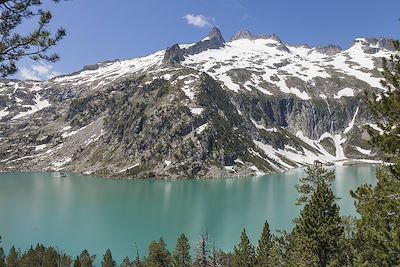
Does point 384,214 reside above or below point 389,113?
below

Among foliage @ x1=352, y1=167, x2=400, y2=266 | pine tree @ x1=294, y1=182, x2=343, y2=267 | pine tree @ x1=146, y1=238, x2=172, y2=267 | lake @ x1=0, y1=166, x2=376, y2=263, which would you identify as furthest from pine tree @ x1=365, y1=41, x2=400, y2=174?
lake @ x1=0, y1=166, x2=376, y2=263

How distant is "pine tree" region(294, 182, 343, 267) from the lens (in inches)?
1241

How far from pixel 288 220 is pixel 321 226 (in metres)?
113

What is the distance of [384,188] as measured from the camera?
18.0 meters

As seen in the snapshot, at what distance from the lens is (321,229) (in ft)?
103

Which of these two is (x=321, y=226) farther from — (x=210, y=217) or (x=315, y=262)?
(x=210, y=217)

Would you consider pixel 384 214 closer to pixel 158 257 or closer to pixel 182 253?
pixel 182 253

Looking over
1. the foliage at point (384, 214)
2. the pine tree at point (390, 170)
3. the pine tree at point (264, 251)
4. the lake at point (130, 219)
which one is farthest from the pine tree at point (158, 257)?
the pine tree at point (390, 170)

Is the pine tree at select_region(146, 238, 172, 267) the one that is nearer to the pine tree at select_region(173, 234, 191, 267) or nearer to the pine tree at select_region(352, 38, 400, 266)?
the pine tree at select_region(173, 234, 191, 267)

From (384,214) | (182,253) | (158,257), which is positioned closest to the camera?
(384,214)

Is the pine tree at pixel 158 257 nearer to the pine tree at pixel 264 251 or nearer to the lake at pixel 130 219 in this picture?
the pine tree at pixel 264 251

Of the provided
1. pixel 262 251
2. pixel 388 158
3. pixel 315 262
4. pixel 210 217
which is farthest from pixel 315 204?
pixel 210 217

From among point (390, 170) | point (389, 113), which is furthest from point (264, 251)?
point (389, 113)

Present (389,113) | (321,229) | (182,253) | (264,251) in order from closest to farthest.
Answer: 1. (389,113)
2. (321,229)
3. (264,251)
4. (182,253)
